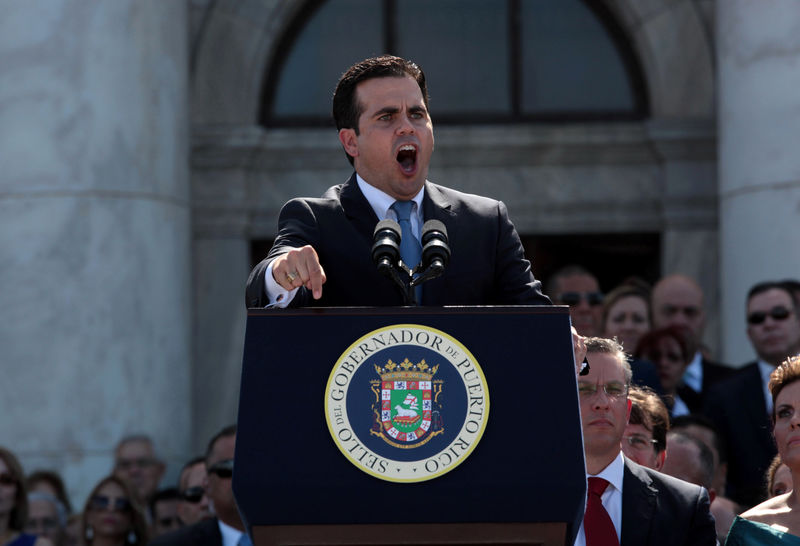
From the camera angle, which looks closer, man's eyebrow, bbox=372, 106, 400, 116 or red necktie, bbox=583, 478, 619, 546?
man's eyebrow, bbox=372, 106, 400, 116

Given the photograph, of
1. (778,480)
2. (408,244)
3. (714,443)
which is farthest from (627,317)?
(408,244)

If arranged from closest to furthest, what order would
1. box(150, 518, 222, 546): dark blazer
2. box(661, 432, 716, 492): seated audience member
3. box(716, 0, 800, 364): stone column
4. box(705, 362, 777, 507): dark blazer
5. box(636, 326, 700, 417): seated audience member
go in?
box(661, 432, 716, 492): seated audience member < box(150, 518, 222, 546): dark blazer < box(705, 362, 777, 507): dark blazer < box(636, 326, 700, 417): seated audience member < box(716, 0, 800, 364): stone column

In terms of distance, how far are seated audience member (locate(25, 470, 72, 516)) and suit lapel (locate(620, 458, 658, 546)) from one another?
4805 millimetres

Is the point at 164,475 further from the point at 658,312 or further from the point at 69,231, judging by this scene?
the point at 658,312

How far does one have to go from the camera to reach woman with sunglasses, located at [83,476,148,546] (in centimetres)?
775

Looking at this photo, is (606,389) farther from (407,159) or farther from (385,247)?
(385,247)

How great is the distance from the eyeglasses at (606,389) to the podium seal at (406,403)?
1.50 m

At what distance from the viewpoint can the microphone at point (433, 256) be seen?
134 inches

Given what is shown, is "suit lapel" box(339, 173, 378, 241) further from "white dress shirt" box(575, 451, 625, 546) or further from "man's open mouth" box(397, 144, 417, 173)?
"white dress shirt" box(575, 451, 625, 546)

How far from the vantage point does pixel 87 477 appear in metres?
9.14

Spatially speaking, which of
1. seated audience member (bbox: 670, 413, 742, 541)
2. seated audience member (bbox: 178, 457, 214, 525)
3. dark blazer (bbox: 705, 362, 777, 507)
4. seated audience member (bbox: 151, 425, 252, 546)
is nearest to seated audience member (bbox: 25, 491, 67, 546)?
seated audience member (bbox: 178, 457, 214, 525)

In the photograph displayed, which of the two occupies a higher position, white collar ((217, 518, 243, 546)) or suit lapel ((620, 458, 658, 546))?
suit lapel ((620, 458, 658, 546))

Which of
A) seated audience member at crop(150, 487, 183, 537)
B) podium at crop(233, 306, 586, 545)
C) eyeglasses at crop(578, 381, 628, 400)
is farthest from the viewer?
seated audience member at crop(150, 487, 183, 537)

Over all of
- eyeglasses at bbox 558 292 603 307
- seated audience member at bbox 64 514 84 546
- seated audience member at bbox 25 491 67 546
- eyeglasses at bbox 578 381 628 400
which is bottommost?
seated audience member at bbox 64 514 84 546
